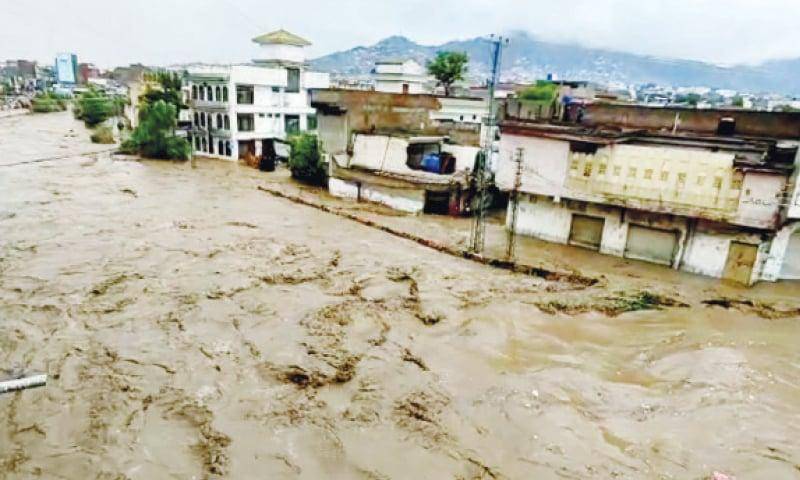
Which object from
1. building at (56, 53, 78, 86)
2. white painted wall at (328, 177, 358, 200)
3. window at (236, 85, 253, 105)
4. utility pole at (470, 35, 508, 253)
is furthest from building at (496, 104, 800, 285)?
building at (56, 53, 78, 86)

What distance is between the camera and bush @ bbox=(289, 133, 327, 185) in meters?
30.2

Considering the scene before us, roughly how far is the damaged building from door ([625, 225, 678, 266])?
8130 millimetres

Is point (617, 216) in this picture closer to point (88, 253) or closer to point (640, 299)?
point (640, 299)

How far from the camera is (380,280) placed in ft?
52.6

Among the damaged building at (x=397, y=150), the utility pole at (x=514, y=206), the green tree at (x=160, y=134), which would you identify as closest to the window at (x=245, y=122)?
the green tree at (x=160, y=134)

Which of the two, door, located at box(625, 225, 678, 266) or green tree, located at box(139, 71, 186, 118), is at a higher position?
green tree, located at box(139, 71, 186, 118)

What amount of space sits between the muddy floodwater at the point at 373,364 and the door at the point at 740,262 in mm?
677

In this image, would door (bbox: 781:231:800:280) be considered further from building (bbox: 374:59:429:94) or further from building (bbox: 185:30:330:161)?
building (bbox: 374:59:429:94)

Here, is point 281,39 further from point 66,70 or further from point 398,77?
point 66,70

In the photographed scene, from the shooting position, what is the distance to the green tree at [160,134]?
3562 cm

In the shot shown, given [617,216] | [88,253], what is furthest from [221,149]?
[617,216]

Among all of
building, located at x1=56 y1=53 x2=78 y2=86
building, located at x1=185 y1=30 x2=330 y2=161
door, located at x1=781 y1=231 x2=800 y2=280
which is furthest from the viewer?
building, located at x1=56 y1=53 x2=78 y2=86

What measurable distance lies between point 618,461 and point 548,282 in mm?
8213

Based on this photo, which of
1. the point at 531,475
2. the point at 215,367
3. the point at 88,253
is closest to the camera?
the point at 531,475
